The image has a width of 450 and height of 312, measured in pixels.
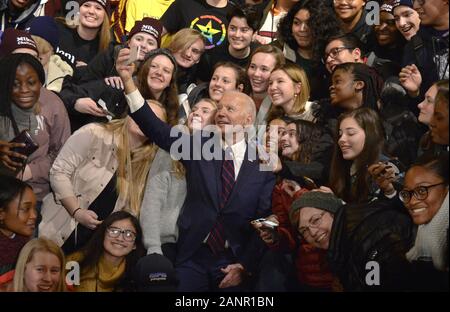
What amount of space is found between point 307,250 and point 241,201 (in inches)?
17.0

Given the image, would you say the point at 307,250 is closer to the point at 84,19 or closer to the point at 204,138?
the point at 204,138

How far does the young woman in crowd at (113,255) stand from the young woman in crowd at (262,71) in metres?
0.90

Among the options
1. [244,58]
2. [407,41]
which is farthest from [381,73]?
[244,58]

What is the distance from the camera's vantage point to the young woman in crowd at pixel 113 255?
24.5 ft

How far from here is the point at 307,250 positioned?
734 centimetres

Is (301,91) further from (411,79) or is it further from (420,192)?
(420,192)

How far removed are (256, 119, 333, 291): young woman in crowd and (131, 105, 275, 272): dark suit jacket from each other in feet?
0.22

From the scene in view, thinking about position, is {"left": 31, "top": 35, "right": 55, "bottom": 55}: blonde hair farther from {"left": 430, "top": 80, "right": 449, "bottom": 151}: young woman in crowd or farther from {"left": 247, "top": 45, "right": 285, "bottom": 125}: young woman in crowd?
{"left": 430, "top": 80, "right": 449, "bottom": 151}: young woman in crowd

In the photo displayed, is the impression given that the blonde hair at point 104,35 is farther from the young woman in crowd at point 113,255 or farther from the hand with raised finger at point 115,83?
the young woman in crowd at point 113,255

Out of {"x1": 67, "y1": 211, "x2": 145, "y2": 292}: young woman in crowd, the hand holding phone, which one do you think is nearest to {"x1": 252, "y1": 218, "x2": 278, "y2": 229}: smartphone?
the hand holding phone

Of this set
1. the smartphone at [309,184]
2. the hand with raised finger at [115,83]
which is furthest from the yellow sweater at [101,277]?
the smartphone at [309,184]

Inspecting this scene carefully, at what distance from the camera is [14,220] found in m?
7.57

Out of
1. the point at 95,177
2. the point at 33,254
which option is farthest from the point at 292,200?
the point at 33,254
